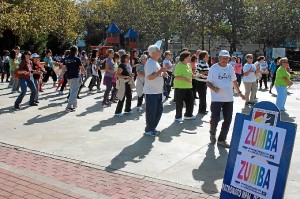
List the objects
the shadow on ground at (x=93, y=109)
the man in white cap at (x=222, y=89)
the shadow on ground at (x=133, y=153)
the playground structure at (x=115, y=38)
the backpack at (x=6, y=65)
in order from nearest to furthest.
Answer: the shadow on ground at (x=133, y=153)
the man in white cap at (x=222, y=89)
the shadow on ground at (x=93, y=109)
the backpack at (x=6, y=65)
the playground structure at (x=115, y=38)

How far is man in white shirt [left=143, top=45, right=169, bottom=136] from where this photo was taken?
7172 mm

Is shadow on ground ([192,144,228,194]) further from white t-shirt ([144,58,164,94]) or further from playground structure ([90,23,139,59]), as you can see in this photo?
playground structure ([90,23,139,59])

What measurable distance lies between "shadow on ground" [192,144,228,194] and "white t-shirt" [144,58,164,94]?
1.62m

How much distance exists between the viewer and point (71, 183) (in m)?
4.88

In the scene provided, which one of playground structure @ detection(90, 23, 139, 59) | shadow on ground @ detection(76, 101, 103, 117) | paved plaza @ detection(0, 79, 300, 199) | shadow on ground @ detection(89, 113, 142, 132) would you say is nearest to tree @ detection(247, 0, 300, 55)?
playground structure @ detection(90, 23, 139, 59)

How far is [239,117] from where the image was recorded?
383 centimetres

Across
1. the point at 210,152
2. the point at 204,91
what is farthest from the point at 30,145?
the point at 204,91

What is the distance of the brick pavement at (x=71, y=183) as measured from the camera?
14.8ft

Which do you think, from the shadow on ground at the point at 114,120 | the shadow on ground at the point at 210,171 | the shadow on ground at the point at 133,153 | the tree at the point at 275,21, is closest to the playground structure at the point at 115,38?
the tree at the point at 275,21

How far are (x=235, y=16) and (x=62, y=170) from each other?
33671 mm

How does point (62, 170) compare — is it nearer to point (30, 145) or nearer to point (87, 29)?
point (30, 145)

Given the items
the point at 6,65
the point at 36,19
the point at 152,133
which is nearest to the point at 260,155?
the point at 152,133

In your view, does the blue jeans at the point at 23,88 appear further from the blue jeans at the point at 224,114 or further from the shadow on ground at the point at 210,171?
the shadow on ground at the point at 210,171

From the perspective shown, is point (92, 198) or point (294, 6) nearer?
point (92, 198)
